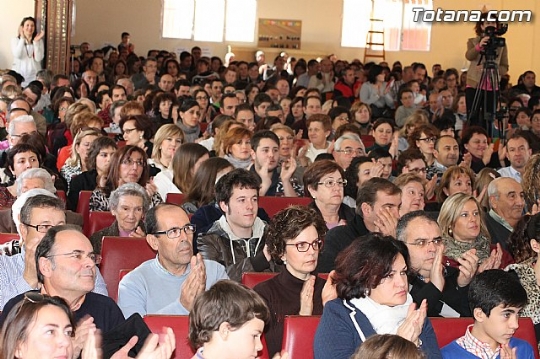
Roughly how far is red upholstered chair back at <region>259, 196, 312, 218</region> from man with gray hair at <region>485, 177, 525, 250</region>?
3.70 ft

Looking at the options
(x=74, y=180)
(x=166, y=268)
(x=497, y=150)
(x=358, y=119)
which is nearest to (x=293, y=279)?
(x=166, y=268)

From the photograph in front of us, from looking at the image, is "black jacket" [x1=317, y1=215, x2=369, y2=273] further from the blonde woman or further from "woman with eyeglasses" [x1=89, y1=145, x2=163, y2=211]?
the blonde woman

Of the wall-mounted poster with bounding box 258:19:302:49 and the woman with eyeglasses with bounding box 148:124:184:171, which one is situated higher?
the wall-mounted poster with bounding box 258:19:302:49

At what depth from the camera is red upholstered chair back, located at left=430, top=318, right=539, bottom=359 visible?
395 cm

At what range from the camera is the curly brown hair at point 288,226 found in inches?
167

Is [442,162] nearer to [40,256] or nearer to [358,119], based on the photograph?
[358,119]

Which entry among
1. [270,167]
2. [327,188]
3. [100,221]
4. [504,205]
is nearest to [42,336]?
[100,221]

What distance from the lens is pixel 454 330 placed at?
3980 mm

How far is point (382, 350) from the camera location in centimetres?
282

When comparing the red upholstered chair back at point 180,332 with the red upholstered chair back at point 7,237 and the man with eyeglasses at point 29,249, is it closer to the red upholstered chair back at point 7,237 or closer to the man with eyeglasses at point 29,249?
the man with eyeglasses at point 29,249

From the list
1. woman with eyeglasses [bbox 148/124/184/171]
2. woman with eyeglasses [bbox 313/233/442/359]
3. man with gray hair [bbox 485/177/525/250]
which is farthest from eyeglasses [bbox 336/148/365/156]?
woman with eyeglasses [bbox 313/233/442/359]

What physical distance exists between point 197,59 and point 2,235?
42.3 ft

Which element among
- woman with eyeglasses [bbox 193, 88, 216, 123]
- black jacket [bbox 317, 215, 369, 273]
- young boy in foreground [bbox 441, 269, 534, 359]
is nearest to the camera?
young boy in foreground [bbox 441, 269, 534, 359]

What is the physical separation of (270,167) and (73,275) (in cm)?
334
